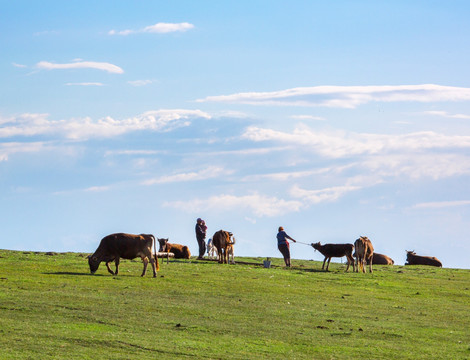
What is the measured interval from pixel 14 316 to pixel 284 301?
434 inches

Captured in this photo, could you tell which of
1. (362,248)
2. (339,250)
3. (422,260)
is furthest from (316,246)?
(422,260)

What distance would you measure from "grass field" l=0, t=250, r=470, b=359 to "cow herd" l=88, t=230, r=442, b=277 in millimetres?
896

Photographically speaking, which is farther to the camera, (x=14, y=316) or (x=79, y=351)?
(x=14, y=316)

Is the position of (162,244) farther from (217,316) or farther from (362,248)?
(217,316)

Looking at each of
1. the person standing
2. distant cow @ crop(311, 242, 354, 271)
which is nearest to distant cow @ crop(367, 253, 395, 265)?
the person standing

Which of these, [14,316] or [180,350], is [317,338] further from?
[14,316]

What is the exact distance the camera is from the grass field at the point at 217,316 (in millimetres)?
18703

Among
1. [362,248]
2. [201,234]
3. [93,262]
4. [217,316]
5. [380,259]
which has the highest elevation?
[201,234]

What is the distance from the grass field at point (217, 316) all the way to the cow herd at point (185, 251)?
2.94 ft

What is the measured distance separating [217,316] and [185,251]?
2678 centimetres

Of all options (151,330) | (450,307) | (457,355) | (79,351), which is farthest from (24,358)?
(450,307)

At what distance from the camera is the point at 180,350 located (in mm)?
18406

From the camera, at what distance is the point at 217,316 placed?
23656 mm

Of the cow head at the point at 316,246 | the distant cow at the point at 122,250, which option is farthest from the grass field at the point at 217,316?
the cow head at the point at 316,246
